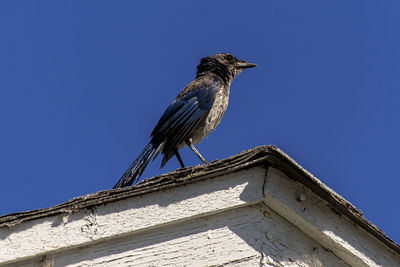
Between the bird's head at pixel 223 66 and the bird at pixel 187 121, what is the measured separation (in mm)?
170

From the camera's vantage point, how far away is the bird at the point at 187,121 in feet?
26.5

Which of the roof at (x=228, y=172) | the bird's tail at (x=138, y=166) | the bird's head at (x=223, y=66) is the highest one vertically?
the bird's head at (x=223, y=66)

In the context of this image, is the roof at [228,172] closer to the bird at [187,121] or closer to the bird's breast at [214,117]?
the bird at [187,121]

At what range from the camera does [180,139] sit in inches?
330

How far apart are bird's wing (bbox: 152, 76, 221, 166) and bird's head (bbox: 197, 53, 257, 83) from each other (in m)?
0.86

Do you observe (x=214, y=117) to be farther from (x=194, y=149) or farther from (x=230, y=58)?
(x=230, y=58)

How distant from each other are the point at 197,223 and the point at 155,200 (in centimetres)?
30

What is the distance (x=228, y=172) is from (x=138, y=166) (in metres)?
3.58

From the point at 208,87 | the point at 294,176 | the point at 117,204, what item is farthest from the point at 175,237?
the point at 208,87

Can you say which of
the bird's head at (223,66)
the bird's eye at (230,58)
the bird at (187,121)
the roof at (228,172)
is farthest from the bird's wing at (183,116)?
the roof at (228,172)

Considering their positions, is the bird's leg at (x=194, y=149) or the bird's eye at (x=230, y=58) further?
the bird's eye at (x=230, y=58)

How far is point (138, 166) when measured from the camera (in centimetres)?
777

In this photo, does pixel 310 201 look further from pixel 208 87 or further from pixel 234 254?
pixel 208 87

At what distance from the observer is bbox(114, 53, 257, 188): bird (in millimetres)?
8078
